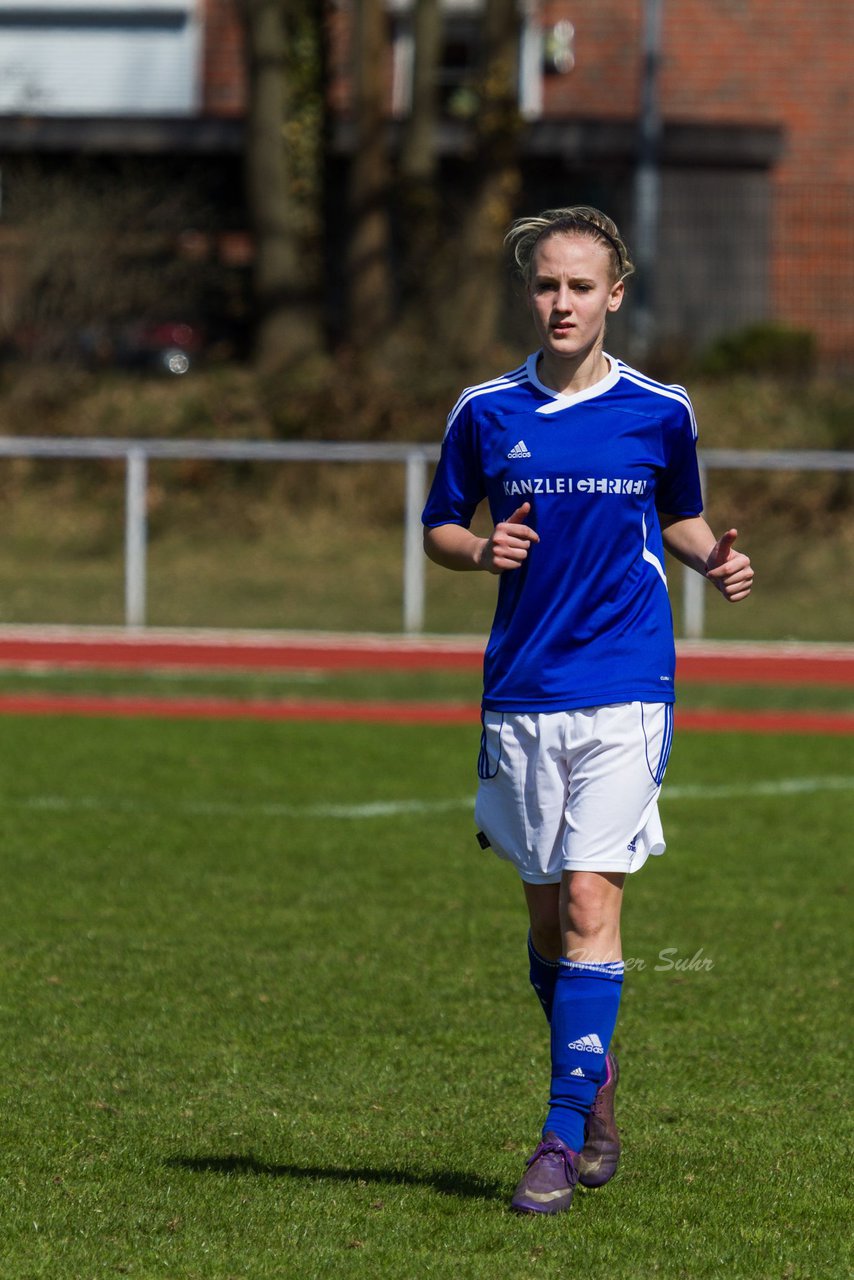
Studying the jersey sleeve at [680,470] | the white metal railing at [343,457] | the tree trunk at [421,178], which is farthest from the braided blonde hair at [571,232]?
Result: the tree trunk at [421,178]

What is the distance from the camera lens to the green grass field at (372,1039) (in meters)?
4.41

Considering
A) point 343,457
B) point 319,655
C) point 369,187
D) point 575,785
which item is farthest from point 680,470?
point 369,187

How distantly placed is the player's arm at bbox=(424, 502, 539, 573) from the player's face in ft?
1.19

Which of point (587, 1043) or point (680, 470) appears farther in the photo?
point (680, 470)

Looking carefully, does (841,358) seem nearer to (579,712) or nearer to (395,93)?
(395,93)

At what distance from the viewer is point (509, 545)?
4484 mm

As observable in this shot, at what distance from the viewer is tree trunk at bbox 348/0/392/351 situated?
25.1 meters

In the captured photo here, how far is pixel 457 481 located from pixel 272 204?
2107 centimetres

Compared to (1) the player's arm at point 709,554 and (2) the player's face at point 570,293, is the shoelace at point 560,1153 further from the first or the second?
(2) the player's face at point 570,293

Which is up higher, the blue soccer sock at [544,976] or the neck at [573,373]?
the neck at [573,373]

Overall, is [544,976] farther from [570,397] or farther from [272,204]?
[272,204]

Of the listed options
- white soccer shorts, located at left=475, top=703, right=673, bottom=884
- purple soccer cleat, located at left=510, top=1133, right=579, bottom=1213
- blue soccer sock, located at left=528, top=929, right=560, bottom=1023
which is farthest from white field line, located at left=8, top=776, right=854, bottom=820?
purple soccer cleat, located at left=510, top=1133, right=579, bottom=1213

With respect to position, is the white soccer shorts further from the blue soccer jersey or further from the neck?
the neck

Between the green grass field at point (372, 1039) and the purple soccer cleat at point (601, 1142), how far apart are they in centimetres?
8
